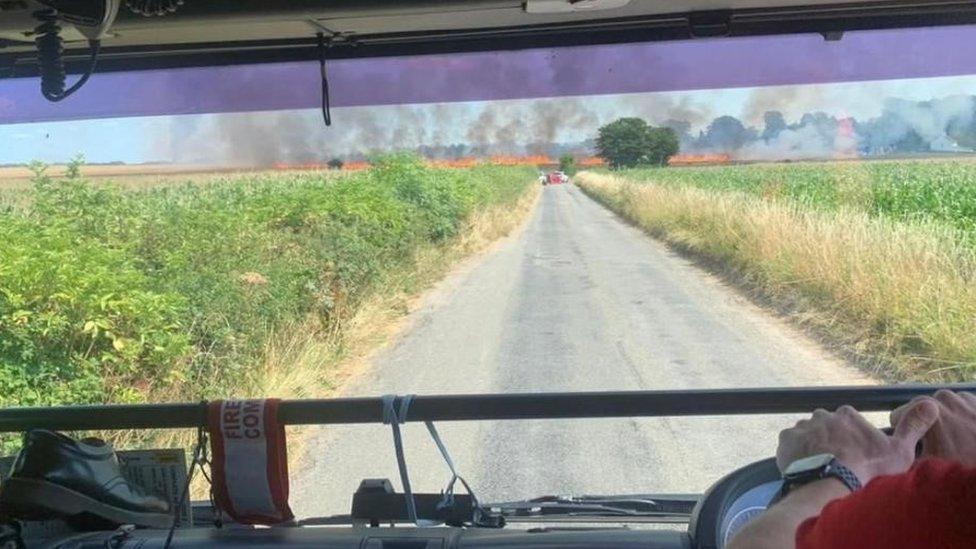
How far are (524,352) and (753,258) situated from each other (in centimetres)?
320

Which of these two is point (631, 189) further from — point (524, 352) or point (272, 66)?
point (272, 66)

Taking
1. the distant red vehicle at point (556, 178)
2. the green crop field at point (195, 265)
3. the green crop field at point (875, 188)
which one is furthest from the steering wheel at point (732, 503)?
the green crop field at point (875, 188)

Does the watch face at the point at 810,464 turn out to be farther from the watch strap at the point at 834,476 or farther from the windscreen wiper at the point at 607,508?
the windscreen wiper at the point at 607,508

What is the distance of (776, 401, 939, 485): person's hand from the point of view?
4.39 ft

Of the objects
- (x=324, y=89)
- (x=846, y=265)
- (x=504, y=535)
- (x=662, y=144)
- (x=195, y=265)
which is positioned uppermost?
(x=324, y=89)

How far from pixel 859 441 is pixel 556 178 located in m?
3.34

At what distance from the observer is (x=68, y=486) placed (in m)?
2.11

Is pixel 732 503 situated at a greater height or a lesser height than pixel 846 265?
greater

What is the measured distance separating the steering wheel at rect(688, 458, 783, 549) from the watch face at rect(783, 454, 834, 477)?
0.95 feet

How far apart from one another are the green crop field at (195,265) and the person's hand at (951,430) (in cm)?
318

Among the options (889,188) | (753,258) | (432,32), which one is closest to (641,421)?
(432,32)

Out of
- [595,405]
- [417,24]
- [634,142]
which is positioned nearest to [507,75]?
[417,24]

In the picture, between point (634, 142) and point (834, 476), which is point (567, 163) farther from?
point (834, 476)

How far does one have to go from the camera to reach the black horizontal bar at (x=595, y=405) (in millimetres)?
2059
